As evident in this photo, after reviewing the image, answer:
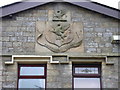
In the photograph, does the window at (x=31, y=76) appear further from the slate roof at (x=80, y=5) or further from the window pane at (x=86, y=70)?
the slate roof at (x=80, y=5)

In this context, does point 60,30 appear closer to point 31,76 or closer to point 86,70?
point 86,70

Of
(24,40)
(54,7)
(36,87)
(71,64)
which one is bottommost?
(36,87)

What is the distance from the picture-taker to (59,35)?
36.8ft

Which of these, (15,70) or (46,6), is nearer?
(15,70)

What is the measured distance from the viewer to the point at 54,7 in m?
11.6

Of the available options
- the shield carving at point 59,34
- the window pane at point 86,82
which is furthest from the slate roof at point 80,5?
the window pane at point 86,82

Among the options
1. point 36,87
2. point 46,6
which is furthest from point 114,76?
point 46,6

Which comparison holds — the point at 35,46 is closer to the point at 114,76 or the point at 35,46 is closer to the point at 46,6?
the point at 46,6

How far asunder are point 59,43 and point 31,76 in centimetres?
139

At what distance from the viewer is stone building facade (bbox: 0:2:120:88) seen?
Answer: 1076 centimetres

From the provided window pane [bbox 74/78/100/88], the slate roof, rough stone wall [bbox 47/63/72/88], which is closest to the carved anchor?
the slate roof

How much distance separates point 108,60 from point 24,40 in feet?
9.14

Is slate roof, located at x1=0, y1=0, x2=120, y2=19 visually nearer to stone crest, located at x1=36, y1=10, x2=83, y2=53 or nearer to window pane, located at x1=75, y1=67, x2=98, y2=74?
stone crest, located at x1=36, y1=10, x2=83, y2=53

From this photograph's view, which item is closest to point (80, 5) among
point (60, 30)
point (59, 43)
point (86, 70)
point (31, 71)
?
point (60, 30)
